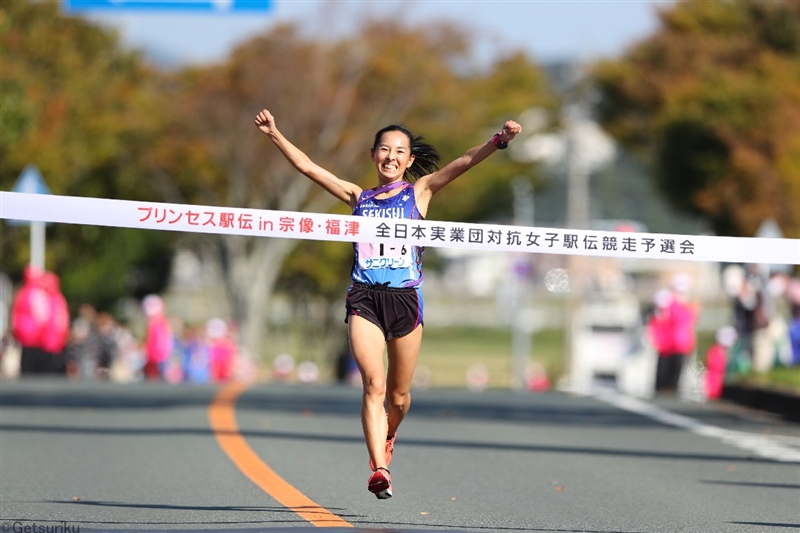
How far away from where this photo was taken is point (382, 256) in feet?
26.0

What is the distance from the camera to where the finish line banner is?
26.7 ft

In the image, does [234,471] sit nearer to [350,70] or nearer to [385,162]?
[385,162]

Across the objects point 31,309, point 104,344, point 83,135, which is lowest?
point 104,344

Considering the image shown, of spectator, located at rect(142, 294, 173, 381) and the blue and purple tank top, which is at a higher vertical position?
spectator, located at rect(142, 294, 173, 381)

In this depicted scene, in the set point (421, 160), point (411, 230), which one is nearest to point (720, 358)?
point (421, 160)

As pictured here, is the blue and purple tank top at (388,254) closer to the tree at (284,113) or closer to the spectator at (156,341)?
the spectator at (156,341)

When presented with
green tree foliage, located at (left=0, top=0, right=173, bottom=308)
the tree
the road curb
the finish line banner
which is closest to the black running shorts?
the finish line banner

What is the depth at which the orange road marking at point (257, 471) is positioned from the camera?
7.90 m

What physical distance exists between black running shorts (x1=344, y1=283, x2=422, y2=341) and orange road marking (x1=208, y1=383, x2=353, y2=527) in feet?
3.18

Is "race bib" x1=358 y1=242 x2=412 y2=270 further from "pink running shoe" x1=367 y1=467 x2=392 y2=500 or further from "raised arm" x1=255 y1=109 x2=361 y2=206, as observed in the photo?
"pink running shoe" x1=367 y1=467 x2=392 y2=500

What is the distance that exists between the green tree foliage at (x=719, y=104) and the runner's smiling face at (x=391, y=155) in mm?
24481

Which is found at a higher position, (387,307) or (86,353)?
(86,353)

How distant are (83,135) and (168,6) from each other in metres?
18.5

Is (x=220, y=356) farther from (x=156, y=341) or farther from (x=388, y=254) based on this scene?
(x=388, y=254)
